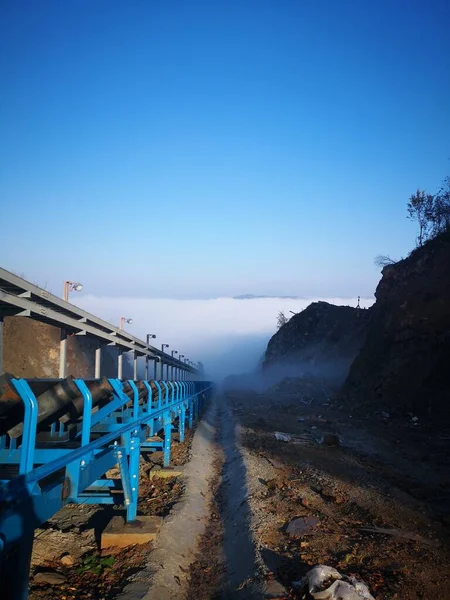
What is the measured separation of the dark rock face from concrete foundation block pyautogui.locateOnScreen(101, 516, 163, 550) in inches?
526

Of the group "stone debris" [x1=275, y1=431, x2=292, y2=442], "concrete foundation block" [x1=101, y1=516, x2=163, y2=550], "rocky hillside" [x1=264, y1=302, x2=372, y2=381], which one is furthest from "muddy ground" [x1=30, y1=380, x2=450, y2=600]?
"rocky hillside" [x1=264, y1=302, x2=372, y2=381]

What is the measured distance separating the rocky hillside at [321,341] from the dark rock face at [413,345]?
35.0 feet

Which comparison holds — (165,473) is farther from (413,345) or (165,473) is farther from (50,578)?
(413,345)

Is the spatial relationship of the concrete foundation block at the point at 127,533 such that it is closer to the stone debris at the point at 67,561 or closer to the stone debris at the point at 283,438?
the stone debris at the point at 67,561

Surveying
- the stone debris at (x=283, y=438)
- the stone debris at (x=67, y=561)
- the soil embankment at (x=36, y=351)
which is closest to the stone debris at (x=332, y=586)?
the stone debris at (x=67, y=561)

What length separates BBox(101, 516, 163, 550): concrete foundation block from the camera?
16.4ft

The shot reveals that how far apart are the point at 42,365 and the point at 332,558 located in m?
29.6

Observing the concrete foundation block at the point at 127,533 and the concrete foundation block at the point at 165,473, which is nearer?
the concrete foundation block at the point at 127,533

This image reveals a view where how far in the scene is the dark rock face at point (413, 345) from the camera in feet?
57.4

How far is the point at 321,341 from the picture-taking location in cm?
5134

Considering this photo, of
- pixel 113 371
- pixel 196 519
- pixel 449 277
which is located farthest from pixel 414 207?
pixel 196 519

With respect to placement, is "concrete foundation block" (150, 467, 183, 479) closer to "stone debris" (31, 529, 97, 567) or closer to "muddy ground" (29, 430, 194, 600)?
"muddy ground" (29, 430, 194, 600)

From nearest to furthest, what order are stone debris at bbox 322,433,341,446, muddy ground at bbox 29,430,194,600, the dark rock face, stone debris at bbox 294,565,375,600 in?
1. stone debris at bbox 294,565,375,600
2. muddy ground at bbox 29,430,194,600
3. stone debris at bbox 322,433,341,446
4. the dark rock face

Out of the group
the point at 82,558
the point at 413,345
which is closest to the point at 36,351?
the point at 413,345
